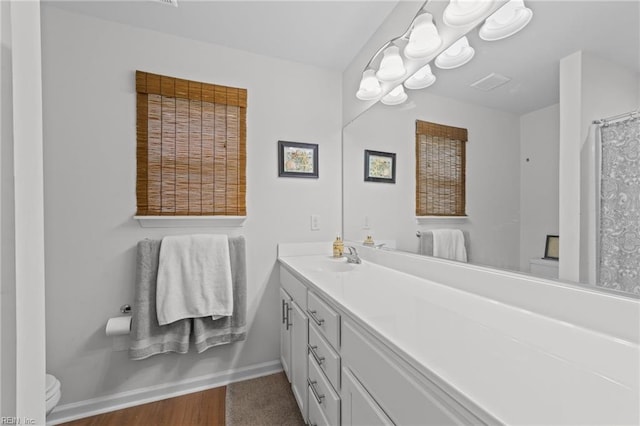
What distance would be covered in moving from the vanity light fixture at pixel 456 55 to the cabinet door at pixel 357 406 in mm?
1353

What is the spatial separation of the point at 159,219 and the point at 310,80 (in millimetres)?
1492

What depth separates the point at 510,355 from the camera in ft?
2.13

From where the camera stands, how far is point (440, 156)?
1.35 m

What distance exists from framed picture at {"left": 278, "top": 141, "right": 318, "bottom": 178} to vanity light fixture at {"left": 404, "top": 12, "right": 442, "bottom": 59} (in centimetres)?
97

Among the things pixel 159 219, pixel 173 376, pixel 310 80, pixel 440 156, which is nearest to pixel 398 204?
pixel 440 156

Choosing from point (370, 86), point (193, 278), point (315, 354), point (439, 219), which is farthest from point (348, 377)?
point (370, 86)

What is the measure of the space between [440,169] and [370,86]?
774 mm

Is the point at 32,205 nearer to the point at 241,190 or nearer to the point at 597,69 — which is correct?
the point at 597,69

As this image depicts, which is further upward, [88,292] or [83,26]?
[83,26]

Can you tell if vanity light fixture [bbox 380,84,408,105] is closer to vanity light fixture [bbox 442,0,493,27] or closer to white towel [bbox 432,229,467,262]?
vanity light fixture [bbox 442,0,493,27]

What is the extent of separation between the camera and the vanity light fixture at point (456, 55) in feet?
3.86

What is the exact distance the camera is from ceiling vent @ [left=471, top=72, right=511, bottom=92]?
105cm

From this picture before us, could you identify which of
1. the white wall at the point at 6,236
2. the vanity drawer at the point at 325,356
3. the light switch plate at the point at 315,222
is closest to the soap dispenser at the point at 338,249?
the light switch plate at the point at 315,222

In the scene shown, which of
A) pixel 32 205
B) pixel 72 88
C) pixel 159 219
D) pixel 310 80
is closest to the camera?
pixel 32 205
